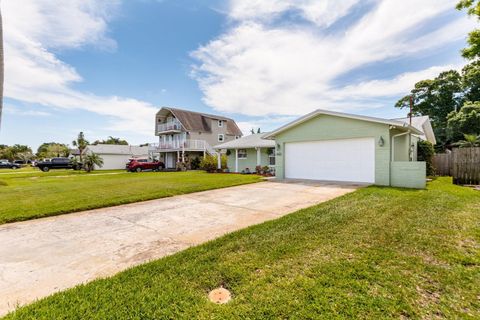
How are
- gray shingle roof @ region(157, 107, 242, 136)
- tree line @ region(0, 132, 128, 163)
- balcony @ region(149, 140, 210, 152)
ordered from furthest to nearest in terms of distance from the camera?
tree line @ region(0, 132, 128, 163)
gray shingle roof @ region(157, 107, 242, 136)
balcony @ region(149, 140, 210, 152)

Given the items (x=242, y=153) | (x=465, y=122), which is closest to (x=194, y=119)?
(x=242, y=153)

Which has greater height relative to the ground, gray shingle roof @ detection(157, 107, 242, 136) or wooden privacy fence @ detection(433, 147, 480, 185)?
gray shingle roof @ detection(157, 107, 242, 136)

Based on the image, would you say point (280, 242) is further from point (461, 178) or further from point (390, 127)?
point (461, 178)

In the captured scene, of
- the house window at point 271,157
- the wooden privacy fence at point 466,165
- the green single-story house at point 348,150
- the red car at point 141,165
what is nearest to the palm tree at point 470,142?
the green single-story house at point 348,150

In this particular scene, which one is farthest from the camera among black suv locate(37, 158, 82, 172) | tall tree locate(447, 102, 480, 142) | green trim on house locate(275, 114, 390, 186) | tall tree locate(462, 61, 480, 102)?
black suv locate(37, 158, 82, 172)

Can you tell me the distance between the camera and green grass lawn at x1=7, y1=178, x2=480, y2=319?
2113mm

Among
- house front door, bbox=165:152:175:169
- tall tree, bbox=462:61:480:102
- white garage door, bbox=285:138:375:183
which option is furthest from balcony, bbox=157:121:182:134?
tall tree, bbox=462:61:480:102

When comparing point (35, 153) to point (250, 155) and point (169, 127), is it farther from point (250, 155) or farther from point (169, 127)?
point (250, 155)

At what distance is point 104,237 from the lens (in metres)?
4.21

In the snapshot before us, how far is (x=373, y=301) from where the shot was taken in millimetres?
2225

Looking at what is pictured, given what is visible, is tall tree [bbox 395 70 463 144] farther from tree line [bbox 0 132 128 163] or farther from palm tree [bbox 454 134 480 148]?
tree line [bbox 0 132 128 163]

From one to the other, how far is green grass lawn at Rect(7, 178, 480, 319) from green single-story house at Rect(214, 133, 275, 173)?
44.2 ft

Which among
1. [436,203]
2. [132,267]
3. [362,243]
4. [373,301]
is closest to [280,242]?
[362,243]

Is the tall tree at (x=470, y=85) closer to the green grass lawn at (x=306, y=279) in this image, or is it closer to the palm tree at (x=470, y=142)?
the palm tree at (x=470, y=142)
